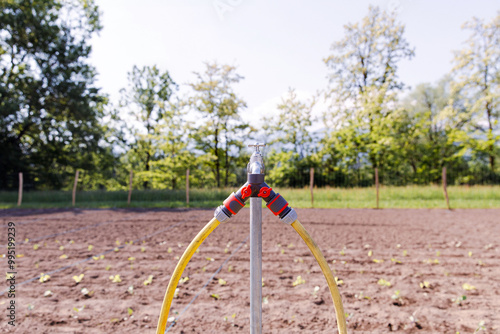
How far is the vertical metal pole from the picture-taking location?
1.50m

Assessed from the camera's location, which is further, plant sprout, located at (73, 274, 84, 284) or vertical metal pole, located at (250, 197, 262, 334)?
plant sprout, located at (73, 274, 84, 284)

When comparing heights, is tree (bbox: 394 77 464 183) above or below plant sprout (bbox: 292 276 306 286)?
above

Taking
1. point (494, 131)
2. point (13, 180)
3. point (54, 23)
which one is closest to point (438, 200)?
point (494, 131)

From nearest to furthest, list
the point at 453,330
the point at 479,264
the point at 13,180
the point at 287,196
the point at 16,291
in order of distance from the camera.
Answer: the point at 453,330 < the point at 16,291 < the point at 479,264 < the point at 287,196 < the point at 13,180

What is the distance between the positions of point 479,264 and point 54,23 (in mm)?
28596

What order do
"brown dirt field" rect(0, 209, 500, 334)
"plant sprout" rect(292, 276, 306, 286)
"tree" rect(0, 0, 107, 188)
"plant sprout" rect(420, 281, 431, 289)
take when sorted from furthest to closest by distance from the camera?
"tree" rect(0, 0, 107, 188) < "plant sprout" rect(292, 276, 306, 286) < "plant sprout" rect(420, 281, 431, 289) < "brown dirt field" rect(0, 209, 500, 334)

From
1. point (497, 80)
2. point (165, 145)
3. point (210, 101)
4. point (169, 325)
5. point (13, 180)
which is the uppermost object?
point (497, 80)

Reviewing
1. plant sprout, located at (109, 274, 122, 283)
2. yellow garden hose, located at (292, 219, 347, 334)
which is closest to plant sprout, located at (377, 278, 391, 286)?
yellow garden hose, located at (292, 219, 347, 334)

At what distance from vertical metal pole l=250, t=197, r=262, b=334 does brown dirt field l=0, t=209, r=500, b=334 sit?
4.59ft

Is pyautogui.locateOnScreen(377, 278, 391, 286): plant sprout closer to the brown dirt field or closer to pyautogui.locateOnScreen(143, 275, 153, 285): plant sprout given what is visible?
the brown dirt field

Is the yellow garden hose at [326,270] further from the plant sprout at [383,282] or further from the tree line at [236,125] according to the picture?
the tree line at [236,125]

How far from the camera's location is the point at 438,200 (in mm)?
15219

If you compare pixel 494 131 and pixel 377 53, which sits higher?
pixel 377 53

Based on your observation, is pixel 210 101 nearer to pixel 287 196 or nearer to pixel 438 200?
pixel 287 196
